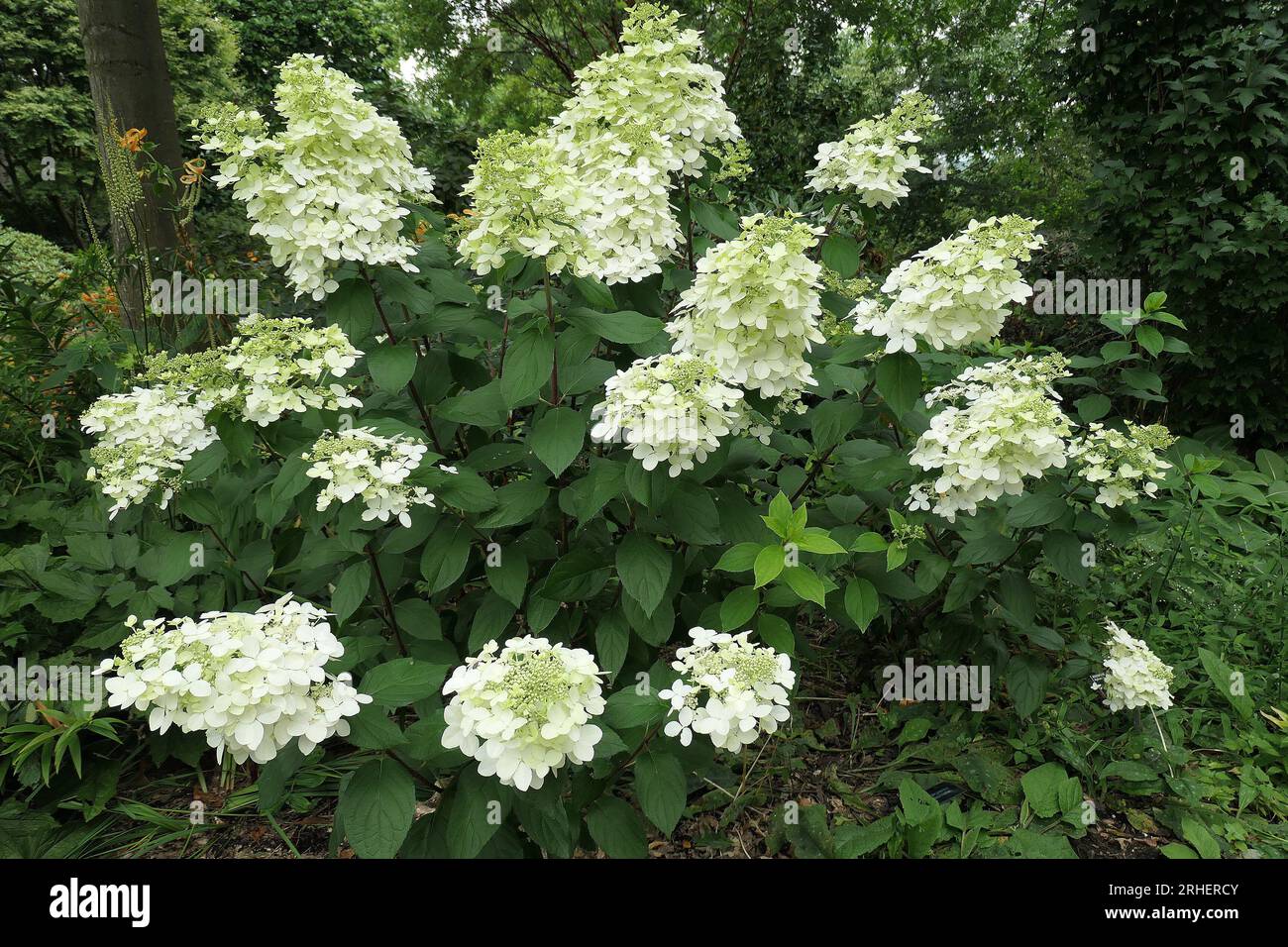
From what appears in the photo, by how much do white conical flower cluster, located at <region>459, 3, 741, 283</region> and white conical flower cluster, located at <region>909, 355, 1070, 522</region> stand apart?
0.97 metres

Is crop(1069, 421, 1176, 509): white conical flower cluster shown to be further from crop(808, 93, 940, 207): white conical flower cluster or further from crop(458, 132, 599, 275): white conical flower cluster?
crop(458, 132, 599, 275): white conical flower cluster

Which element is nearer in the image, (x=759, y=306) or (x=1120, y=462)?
(x=759, y=306)

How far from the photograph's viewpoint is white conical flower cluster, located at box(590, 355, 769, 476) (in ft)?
A: 5.84

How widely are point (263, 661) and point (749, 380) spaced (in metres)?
1.23

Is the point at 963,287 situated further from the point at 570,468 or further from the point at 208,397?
the point at 208,397

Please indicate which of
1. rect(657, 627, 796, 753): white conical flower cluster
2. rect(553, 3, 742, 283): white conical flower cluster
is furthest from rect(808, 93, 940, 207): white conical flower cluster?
rect(657, 627, 796, 753): white conical flower cluster

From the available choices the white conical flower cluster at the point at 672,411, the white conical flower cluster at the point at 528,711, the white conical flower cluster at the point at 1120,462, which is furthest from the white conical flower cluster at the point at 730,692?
the white conical flower cluster at the point at 1120,462

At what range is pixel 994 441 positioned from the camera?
210 cm

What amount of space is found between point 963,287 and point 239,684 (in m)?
1.84

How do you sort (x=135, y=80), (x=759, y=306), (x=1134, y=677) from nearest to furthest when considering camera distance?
(x=759, y=306) < (x=1134, y=677) < (x=135, y=80)

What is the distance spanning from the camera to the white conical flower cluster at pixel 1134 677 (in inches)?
105

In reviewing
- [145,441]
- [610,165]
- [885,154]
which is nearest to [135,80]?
[145,441]

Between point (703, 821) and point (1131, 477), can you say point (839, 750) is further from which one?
point (1131, 477)

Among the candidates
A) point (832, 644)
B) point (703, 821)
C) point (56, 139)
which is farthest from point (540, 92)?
point (703, 821)
